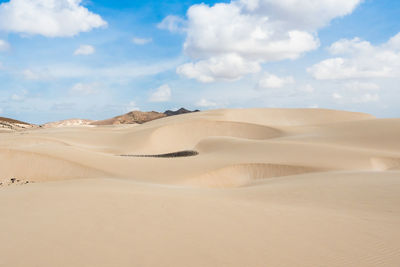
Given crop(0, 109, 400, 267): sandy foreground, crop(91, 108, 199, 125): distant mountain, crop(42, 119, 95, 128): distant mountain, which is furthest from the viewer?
crop(91, 108, 199, 125): distant mountain

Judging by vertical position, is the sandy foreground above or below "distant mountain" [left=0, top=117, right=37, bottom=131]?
below

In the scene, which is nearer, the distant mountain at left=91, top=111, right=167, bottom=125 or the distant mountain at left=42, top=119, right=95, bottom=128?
the distant mountain at left=42, top=119, right=95, bottom=128

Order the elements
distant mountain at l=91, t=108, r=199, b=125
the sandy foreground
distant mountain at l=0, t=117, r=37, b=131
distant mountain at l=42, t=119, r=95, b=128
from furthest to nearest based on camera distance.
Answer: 1. distant mountain at l=91, t=108, r=199, b=125
2. distant mountain at l=42, t=119, r=95, b=128
3. distant mountain at l=0, t=117, r=37, b=131
4. the sandy foreground

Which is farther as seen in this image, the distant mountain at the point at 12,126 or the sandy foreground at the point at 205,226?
the distant mountain at the point at 12,126

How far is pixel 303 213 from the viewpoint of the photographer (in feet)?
16.2

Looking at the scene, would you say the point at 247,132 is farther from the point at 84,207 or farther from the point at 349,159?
the point at 84,207

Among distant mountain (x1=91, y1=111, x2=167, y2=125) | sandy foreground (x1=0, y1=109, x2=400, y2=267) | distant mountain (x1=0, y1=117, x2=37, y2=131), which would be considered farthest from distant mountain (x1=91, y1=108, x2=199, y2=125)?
sandy foreground (x1=0, y1=109, x2=400, y2=267)

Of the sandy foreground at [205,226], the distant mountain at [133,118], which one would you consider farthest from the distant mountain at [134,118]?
the sandy foreground at [205,226]

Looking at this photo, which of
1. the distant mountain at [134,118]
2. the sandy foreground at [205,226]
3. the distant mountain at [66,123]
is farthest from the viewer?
the distant mountain at [134,118]

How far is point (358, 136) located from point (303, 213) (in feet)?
65.0

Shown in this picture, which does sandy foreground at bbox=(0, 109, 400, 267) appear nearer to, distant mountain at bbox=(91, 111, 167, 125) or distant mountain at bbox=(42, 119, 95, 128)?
distant mountain at bbox=(42, 119, 95, 128)

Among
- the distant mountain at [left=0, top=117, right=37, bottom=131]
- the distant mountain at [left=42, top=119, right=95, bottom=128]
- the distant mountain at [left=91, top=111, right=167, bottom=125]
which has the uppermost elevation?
the distant mountain at [left=91, top=111, right=167, bottom=125]

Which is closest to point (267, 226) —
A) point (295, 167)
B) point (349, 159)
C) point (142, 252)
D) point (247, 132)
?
point (142, 252)

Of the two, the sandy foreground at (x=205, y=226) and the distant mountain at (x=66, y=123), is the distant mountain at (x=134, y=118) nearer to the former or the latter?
the distant mountain at (x=66, y=123)
